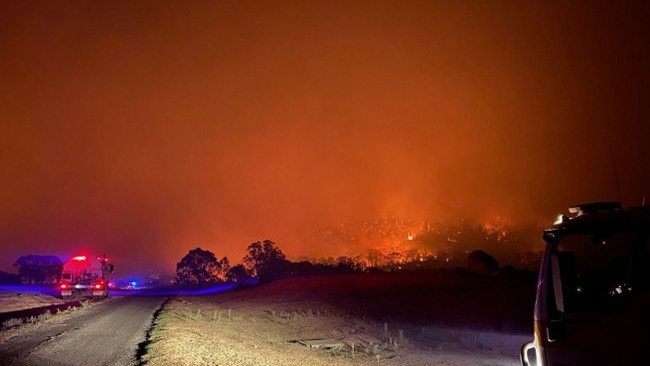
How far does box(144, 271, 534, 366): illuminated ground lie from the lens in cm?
1541

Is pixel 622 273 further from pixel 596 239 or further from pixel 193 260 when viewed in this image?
pixel 193 260

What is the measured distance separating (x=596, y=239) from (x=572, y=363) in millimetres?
1282

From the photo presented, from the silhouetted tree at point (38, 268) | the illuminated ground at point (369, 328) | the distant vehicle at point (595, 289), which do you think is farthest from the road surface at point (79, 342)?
the silhouetted tree at point (38, 268)

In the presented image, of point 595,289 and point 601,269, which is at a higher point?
point 601,269

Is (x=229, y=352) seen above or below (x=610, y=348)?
below

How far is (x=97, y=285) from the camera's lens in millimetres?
41719

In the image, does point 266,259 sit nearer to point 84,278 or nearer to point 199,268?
point 199,268

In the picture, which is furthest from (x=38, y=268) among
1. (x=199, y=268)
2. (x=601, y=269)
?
(x=601, y=269)

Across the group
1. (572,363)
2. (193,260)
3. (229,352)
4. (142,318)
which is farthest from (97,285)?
(193,260)

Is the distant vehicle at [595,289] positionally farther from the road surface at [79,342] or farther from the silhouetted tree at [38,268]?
the silhouetted tree at [38,268]

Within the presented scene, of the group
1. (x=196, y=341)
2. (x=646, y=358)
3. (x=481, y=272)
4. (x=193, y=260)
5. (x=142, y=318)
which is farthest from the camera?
(x=193, y=260)

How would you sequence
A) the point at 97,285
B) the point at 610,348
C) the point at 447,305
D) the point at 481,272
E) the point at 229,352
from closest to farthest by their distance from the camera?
1. the point at 610,348
2. the point at 229,352
3. the point at 447,305
4. the point at 97,285
5. the point at 481,272

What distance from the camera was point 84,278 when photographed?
41469 millimetres

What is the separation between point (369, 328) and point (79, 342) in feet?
41.0
